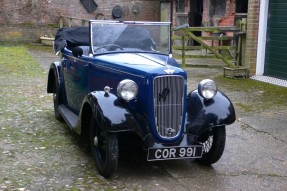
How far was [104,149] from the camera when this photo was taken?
4.96 m

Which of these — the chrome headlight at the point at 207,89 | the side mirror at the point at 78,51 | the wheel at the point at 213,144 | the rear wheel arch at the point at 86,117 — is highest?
the side mirror at the point at 78,51

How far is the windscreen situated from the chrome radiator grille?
3.86ft

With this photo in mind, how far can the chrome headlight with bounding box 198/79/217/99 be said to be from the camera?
5.11 m

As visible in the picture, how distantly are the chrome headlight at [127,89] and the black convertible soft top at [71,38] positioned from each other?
94.3 inches

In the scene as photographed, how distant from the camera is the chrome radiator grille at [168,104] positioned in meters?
4.77

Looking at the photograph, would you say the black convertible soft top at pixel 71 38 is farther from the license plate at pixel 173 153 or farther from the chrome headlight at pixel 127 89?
the license plate at pixel 173 153

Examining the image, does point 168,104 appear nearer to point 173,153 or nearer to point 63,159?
point 173,153

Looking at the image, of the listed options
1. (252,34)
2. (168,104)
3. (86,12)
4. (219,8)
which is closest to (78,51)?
(168,104)

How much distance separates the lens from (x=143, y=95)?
481 cm

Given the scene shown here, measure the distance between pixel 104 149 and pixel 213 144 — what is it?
1.27 metres

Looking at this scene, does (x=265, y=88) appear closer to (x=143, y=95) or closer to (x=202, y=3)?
(x=143, y=95)

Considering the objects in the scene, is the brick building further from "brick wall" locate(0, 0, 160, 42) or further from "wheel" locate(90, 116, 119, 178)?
"wheel" locate(90, 116, 119, 178)

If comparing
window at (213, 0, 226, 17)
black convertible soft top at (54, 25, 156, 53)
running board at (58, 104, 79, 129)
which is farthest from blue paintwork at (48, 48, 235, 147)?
window at (213, 0, 226, 17)

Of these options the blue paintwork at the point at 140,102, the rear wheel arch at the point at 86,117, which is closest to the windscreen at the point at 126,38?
the blue paintwork at the point at 140,102
